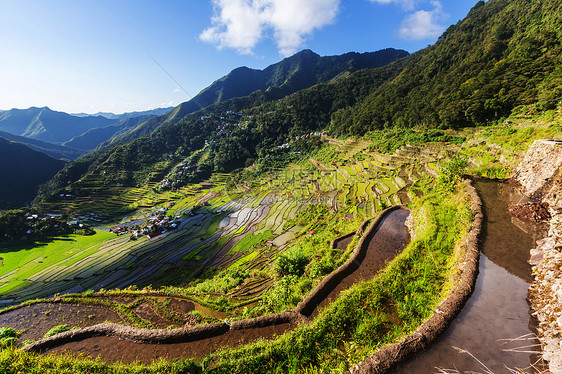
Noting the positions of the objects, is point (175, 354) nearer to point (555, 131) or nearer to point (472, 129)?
point (555, 131)

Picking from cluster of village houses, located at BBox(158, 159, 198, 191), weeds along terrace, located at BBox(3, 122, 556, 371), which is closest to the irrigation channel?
A: weeds along terrace, located at BBox(3, 122, 556, 371)

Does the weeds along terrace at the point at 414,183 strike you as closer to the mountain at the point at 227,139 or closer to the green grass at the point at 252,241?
the green grass at the point at 252,241

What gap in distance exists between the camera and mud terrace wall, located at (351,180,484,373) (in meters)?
4.49

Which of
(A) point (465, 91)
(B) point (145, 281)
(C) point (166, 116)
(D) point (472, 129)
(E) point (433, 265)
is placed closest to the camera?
(E) point (433, 265)

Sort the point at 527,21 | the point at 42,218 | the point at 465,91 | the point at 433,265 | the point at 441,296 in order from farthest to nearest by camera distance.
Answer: the point at 42,218
the point at 527,21
the point at 465,91
the point at 433,265
the point at 441,296

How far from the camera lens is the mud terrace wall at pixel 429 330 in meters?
4.49

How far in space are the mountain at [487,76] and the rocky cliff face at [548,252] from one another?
2235cm

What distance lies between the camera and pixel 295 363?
17.3ft

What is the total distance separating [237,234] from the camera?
35.9 metres

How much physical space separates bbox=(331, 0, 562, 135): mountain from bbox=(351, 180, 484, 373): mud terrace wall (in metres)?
33.0

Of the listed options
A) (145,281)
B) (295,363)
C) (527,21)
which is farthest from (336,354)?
(527,21)

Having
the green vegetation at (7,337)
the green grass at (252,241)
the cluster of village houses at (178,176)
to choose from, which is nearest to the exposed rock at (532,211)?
the green vegetation at (7,337)

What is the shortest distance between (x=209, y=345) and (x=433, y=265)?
8861 millimetres

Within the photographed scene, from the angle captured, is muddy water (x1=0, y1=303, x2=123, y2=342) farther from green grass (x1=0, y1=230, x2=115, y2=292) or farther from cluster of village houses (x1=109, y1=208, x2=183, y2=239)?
cluster of village houses (x1=109, y1=208, x2=183, y2=239)
